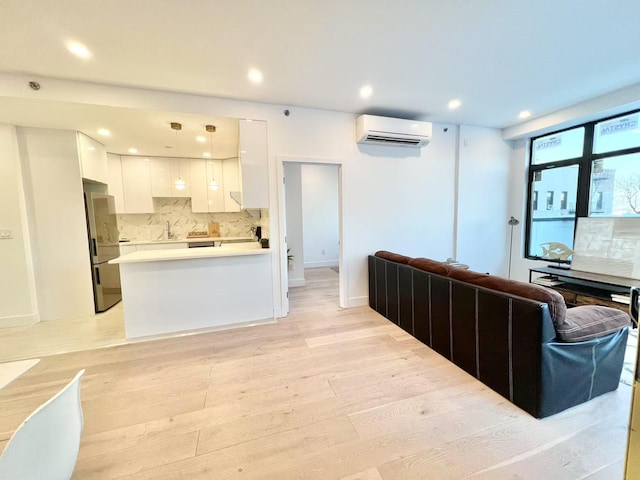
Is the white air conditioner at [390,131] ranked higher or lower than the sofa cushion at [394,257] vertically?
higher

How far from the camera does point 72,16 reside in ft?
5.82

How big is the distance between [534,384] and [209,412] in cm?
223

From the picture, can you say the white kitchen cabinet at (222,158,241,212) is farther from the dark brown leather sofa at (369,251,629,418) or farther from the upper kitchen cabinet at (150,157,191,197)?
the dark brown leather sofa at (369,251,629,418)

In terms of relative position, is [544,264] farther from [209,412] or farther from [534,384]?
[209,412]

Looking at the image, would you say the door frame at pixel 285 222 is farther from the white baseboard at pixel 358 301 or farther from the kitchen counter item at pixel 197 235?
the kitchen counter item at pixel 197 235

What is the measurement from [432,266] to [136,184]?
5.27m

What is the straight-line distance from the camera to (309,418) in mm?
1742

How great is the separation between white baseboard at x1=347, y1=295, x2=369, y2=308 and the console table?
2.33 metres

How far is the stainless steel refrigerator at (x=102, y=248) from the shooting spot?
3676mm

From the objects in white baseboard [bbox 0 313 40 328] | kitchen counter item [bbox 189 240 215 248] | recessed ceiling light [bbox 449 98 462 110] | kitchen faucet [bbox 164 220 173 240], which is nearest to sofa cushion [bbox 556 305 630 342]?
recessed ceiling light [bbox 449 98 462 110]

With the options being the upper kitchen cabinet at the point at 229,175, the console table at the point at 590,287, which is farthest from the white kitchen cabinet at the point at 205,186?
the console table at the point at 590,287

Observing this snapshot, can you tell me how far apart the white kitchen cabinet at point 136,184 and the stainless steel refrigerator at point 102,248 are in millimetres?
529

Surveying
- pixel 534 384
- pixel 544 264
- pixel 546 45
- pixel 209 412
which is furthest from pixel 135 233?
pixel 544 264

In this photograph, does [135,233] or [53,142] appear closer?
[53,142]
